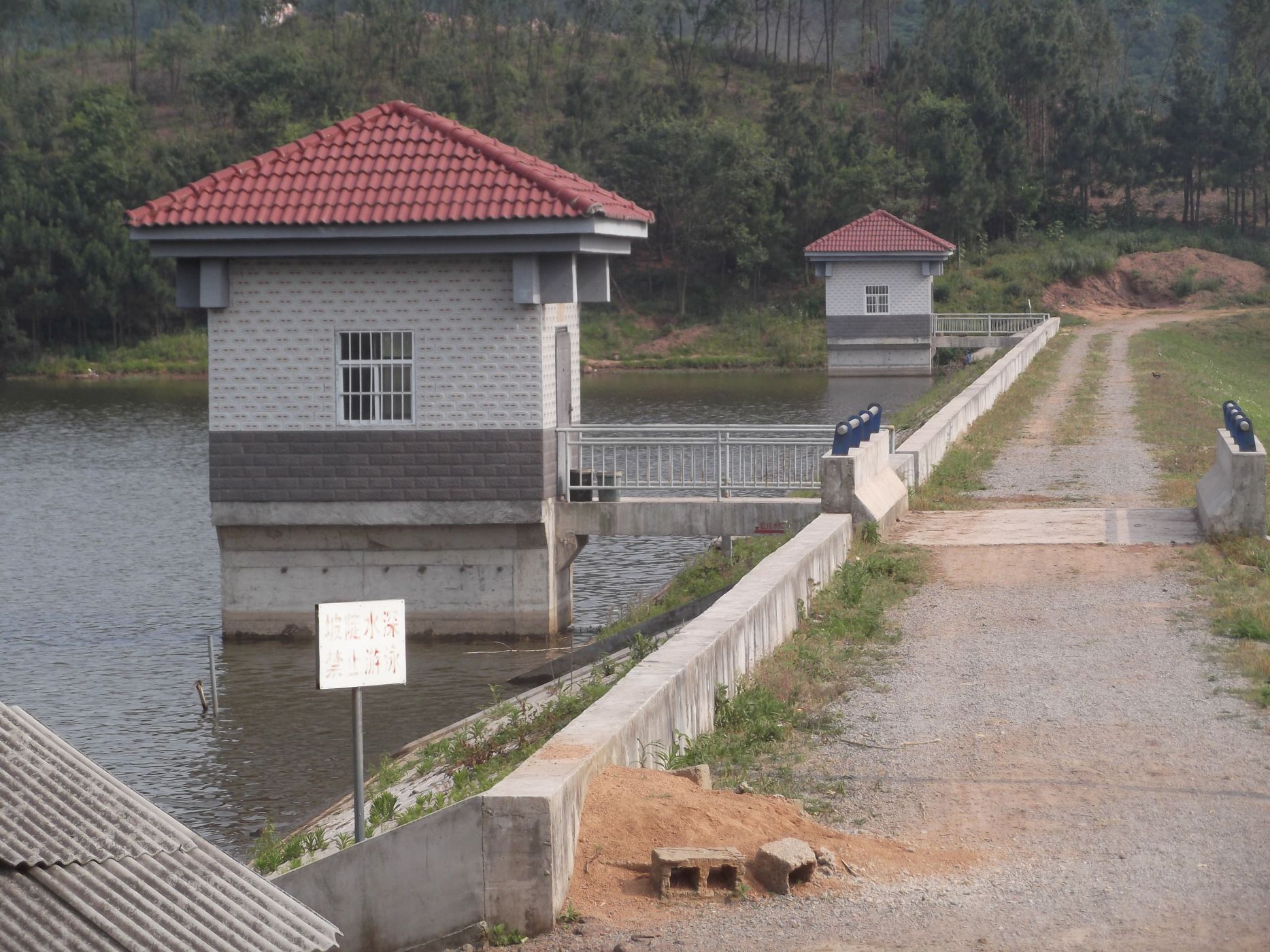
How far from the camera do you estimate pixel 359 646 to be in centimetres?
808

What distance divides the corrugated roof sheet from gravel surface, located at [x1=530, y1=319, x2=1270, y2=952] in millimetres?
1869

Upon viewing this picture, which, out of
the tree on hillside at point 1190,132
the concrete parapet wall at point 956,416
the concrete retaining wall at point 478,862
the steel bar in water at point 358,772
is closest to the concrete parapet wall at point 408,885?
the concrete retaining wall at point 478,862

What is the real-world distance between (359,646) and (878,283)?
189ft

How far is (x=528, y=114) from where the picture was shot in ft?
333

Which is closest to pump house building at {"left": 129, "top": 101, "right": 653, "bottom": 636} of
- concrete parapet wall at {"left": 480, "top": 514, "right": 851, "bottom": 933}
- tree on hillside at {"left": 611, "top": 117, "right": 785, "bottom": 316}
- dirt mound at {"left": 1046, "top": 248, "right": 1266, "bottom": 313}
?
concrete parapet wall at {"left": 480, "top": 514, "right": 851, "bottom": 933}

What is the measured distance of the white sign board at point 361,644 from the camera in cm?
795

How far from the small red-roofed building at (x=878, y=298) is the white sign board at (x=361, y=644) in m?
56.1

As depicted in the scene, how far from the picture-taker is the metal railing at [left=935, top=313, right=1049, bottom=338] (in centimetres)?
6681

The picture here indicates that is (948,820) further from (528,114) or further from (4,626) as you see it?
(528,114)

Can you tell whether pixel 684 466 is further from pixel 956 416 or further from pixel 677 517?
pixel 956 416

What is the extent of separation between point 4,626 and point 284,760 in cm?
763

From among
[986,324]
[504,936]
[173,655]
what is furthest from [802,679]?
[986,324]

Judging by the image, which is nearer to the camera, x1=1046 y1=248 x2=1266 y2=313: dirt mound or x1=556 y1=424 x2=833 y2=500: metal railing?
x1=556 y1=424 x2=833 y2=500: metal railing

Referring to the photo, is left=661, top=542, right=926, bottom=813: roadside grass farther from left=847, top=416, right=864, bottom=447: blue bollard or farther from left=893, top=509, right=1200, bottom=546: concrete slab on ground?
left=847, top=416, right=864, bottom=447: blue bollard
